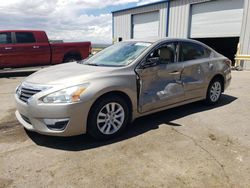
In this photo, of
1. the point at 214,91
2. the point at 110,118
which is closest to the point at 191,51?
the point at 214,91

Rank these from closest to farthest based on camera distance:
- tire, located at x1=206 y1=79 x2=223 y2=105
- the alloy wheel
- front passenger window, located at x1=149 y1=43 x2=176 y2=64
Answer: the alloy wheel < front passenger window, located at x1=149 y1=43 x2=176 y2=64 < tire, located at x1=206 y1=79 x2=223 y2=105

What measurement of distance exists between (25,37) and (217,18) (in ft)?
33.0

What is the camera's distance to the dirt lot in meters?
2.80

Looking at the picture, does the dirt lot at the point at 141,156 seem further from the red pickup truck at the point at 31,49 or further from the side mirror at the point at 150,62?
the red pickup truck at the point at 31,49

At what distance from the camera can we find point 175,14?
52.9 ft

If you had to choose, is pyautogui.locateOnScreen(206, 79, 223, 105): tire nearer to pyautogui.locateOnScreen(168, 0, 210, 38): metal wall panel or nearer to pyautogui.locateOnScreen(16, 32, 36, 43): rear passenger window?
pyautogui.locateOnScreen(16, 32, 36, 43): rear passenger window

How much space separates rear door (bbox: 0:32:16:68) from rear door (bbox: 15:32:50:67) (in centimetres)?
19

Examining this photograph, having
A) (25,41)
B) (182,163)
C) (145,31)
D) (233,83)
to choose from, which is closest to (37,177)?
(182,163)

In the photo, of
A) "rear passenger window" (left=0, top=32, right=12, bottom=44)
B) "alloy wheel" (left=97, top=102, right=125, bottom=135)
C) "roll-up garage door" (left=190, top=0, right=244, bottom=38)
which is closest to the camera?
"alloy wheel" (left=97, top=102, right=125, bottom=135)

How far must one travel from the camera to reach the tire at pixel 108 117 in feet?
11.8

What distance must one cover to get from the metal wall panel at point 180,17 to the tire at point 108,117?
42.4ft

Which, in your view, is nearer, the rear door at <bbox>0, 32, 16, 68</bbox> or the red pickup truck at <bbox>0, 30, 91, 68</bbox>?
the rear door at <bbox>0, 32, 16, 68</bbox>

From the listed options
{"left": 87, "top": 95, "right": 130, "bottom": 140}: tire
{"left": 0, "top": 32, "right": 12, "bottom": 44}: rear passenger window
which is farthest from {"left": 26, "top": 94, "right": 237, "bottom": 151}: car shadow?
{"left": 0, "top": 32, "right": 12, "bottom": 44}: rear passenger window

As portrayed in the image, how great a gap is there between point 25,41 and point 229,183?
10.2 metres
